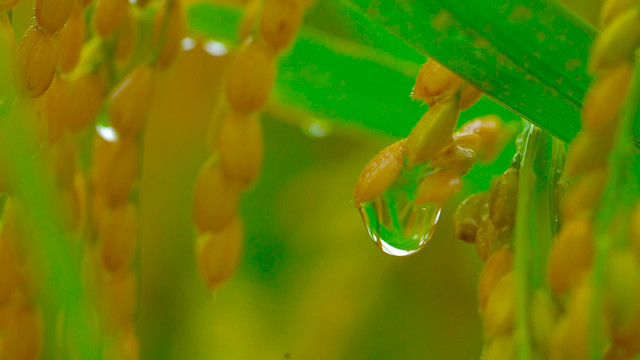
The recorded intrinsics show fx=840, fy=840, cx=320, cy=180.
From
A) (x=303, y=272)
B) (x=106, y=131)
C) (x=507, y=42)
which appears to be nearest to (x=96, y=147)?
(x=106, y=131)

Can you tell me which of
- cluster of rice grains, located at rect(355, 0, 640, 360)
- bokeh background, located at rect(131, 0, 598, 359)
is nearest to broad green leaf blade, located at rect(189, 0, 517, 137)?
cluster of rice grains, located at rect(355, 0, 640, 360)

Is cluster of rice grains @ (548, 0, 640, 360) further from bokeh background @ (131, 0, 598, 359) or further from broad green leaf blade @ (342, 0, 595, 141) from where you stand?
bokeh background @ (131, 0, 598, 359)

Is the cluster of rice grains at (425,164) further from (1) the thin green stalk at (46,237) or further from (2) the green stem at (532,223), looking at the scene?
(1) the thin green stalk at (46,237)

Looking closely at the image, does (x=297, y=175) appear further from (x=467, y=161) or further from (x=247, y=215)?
(x=467, y=161)

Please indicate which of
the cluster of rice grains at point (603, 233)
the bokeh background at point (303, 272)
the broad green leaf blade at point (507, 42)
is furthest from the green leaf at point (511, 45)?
the bokeh background at point (303, 272)

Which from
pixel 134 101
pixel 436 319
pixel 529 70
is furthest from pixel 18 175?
pixel 436 319
